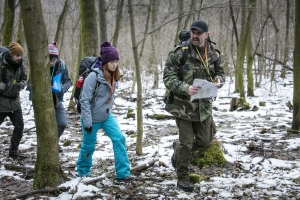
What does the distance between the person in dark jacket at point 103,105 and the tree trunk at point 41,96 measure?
45 cm

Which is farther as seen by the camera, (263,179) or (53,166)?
(263,179)

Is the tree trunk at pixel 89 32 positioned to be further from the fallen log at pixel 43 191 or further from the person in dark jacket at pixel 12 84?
the fallen log at pixel 43 191

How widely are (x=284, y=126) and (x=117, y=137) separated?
5298mm

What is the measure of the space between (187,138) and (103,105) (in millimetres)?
1188

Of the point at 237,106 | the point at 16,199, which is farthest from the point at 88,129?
the point at 237,106

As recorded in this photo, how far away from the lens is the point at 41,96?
145 inches

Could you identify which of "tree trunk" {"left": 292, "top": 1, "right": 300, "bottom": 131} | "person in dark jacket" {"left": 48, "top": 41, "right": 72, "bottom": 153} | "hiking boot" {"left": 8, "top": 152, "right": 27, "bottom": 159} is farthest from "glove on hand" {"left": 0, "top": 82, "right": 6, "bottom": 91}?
"tree trunk" {"left": 292, "top": 1, "right": 300, "bottom": 131}

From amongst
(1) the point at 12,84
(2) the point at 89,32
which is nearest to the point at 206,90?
(1) the point at 12,84

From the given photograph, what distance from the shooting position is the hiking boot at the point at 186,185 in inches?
157

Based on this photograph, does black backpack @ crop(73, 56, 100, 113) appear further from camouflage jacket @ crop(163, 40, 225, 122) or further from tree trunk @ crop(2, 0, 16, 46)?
tree trunk @ crop(2, 0, 16, 46)

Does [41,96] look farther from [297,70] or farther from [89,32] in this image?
[89,32]

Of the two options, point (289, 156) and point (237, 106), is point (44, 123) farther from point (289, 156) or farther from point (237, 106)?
point (237, 106)

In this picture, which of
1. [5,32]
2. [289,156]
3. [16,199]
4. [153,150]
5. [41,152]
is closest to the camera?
[16,199]

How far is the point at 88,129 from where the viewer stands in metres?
4.03
